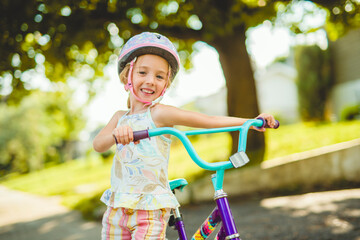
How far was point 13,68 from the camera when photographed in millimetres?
7828

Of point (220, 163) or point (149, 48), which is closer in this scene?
point (220, 163)

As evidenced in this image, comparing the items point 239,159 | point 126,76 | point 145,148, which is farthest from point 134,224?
point 126,76

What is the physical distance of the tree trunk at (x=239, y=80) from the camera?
26.3ft

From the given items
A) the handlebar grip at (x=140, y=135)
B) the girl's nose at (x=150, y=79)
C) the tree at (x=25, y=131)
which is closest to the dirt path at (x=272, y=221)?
the girl's nose at (x=150, y=79)

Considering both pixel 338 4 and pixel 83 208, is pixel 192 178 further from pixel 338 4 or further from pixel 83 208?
pixel 338 4

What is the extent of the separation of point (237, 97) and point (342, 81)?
500 inches

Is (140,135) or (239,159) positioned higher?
(140,135)

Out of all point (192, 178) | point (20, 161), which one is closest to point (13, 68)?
point (192, 178)

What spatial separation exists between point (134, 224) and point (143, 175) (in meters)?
0.28

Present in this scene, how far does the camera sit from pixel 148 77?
6.70ft

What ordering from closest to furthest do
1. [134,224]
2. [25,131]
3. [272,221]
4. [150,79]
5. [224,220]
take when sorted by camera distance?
[224,220], [134,224], [150,79], [272,221], [25,131]

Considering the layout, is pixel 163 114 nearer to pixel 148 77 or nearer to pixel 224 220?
pixel 148 77

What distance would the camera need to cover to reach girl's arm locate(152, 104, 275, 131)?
1.90m

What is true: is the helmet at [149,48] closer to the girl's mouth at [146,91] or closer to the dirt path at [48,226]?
the girl's mouth at [146,91]
